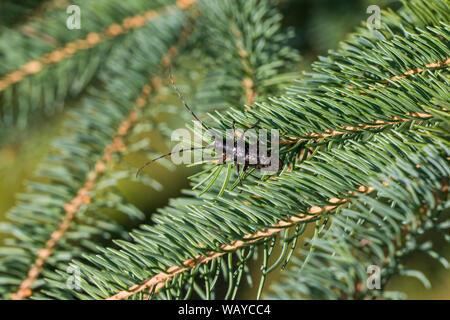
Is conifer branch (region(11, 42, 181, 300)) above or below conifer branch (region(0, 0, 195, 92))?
below

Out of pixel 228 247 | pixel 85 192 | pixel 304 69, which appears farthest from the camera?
pixel 304 69

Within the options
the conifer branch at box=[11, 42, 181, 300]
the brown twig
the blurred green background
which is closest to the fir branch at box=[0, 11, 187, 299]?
the conifer branch at box=[11, 42, 181, 300]

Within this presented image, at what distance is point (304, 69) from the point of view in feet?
3.54

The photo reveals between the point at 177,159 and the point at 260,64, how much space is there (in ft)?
0.83

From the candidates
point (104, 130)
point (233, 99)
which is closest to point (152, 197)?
point (104, 130)

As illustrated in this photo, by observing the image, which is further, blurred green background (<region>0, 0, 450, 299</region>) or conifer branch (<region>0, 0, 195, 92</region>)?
blurred green background (<region>0, 0, 450, 299</region>)

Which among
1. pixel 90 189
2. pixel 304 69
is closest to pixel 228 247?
pixel 90 189

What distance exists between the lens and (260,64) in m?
0.71

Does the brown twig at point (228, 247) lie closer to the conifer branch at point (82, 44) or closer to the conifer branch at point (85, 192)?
the conifer branch at point (85, 192)

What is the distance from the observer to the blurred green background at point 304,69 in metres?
0.98

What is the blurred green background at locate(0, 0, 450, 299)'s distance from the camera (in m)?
0.98

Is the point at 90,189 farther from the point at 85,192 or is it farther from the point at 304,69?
the point at 304,69

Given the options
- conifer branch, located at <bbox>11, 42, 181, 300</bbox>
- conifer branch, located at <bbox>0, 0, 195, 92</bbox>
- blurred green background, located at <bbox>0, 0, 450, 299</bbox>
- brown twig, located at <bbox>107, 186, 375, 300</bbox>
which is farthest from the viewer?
blurred green background, located at <bbox>0, 0, 450, 299</bbox>

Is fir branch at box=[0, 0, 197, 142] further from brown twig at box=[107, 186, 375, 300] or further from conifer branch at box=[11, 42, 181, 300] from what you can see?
brown twig at box=[107, 186, 375, 300]
